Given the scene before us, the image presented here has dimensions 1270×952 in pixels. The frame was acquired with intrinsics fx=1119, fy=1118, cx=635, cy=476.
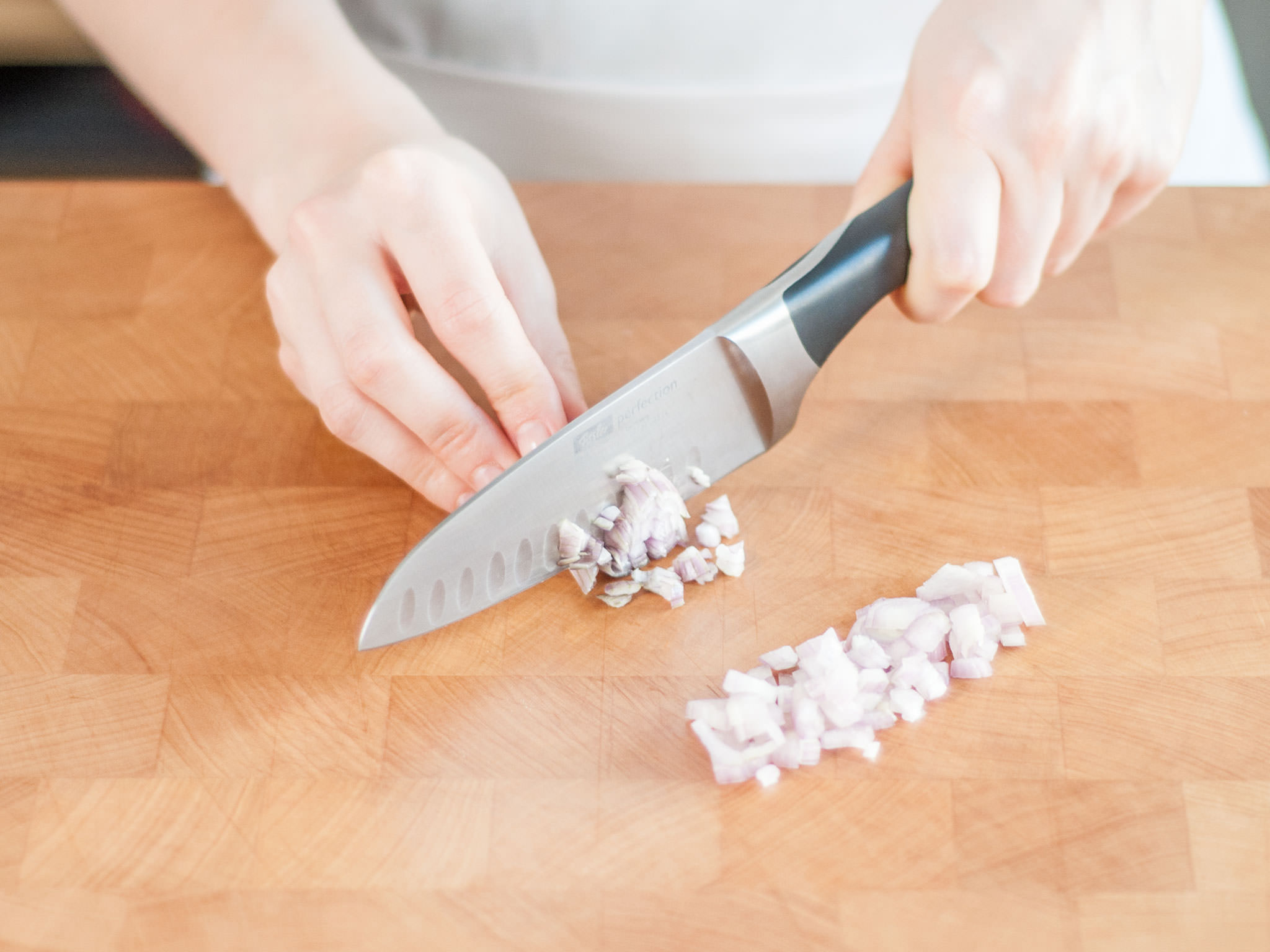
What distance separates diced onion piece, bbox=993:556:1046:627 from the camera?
94 centimetres

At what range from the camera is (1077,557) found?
98 centimetres

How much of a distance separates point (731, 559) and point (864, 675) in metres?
0.15

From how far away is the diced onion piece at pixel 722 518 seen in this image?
0.99 m

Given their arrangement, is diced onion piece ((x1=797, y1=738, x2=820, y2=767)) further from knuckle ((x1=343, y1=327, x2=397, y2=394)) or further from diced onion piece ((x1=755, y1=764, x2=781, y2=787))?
knuckle ((x1=343, y1=327, x2=397, y2=394))

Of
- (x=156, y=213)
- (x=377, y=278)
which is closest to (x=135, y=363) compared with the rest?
(x=156, y=213)

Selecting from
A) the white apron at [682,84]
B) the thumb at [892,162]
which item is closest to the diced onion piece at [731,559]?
the thumb at [892,162]

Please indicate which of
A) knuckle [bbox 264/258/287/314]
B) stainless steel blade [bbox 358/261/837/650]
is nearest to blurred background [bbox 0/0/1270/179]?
knuckle [bbox 264/258/287/314]

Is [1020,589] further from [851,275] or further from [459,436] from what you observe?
[459,436]

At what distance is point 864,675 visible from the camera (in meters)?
0.90

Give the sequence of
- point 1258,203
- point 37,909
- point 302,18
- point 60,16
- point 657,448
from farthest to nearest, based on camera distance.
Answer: point 60,16
point 1258,203
point 302,18
point 657,448
point 37,909

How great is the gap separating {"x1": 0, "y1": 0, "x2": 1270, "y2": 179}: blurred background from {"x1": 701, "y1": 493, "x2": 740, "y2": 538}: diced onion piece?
0.91m

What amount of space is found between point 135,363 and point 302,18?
374 millimetres

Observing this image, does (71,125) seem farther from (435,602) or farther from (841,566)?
(841,566)

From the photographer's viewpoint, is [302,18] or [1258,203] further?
[1258,203]
